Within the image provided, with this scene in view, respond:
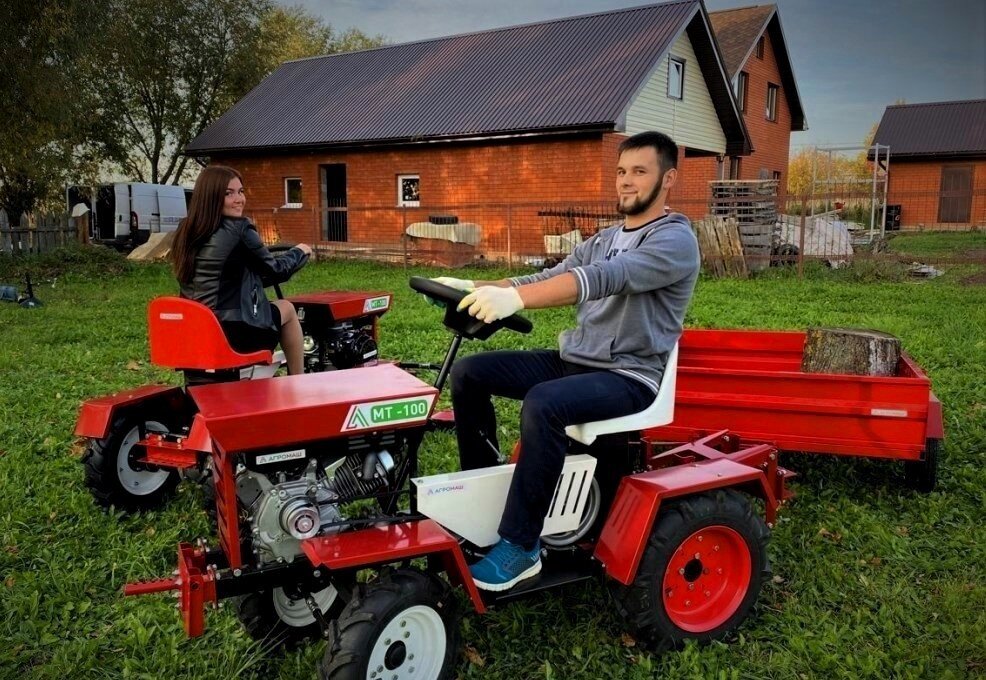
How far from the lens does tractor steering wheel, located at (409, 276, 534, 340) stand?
2551 millimetres

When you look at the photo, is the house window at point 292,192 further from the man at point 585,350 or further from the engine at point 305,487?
the engine at point 305,487

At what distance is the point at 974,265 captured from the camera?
1593 centimetres

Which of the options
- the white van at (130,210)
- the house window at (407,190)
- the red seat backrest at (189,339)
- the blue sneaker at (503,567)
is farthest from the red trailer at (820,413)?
the white van at (130,210)

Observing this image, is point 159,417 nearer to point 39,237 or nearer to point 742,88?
point 39,237

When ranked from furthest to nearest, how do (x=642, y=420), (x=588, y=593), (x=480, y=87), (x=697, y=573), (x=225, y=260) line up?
1. (x=480, y=87)
2. (x=225, y=260)
3. (x=588, y=593)
4. (x=697, y=573)
5. (x=642, y=420)

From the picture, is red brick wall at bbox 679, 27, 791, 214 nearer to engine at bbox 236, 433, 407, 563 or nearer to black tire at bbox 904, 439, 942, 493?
black tire at bbox 904, 439, 942, 493

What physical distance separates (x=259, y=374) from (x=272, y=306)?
15.8 inches

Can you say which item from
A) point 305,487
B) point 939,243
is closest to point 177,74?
point 939,243

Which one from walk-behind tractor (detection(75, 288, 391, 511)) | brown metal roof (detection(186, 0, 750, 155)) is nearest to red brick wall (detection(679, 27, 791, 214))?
brown metal roof (detection(186, 0, 750, 155))

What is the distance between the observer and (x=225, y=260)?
162 inches

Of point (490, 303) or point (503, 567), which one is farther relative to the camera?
point (503, 567)

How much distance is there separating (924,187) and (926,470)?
35.2m

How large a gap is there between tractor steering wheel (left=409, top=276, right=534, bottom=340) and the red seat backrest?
1.73 m

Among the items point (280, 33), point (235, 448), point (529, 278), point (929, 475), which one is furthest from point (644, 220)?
point (280, 33)
